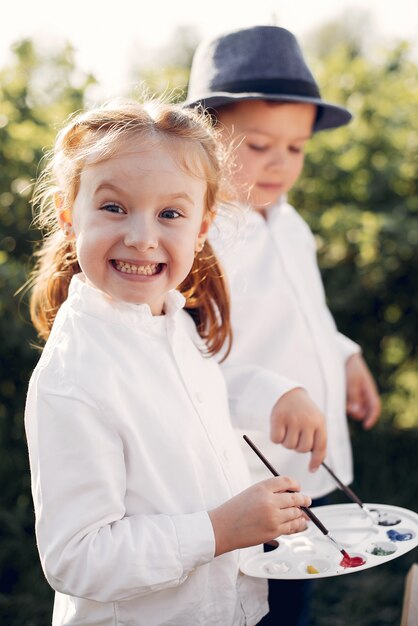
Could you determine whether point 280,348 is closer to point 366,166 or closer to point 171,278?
point 171,278

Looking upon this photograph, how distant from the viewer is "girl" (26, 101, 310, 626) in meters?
1.51

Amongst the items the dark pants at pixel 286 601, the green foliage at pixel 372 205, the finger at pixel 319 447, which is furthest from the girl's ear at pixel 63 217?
the green foliage at pixel 372 205

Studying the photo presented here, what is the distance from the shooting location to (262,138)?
2422mm

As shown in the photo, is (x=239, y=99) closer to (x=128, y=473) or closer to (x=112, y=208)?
(x=112, y=208)

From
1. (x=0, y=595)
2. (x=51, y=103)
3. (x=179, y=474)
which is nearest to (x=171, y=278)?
(x=179, y=474)

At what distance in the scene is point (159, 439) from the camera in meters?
1.62

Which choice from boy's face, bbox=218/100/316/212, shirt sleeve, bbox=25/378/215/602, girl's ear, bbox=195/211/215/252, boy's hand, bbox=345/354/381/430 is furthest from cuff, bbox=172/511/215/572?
boy's hand, bbox=345/354/381/430

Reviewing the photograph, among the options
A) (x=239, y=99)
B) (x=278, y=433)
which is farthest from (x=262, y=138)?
(x=278, y=433)

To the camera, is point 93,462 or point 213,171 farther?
point 213,171

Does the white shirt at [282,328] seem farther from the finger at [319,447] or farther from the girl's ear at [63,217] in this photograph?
the girl's ear at [63,217]

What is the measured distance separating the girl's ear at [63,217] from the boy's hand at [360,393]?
1463mm

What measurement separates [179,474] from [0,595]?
186cm

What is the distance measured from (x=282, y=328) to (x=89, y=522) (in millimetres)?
1188

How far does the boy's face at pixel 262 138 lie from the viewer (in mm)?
2420
